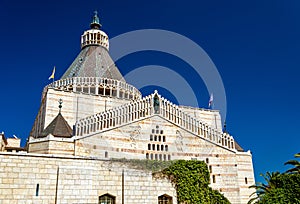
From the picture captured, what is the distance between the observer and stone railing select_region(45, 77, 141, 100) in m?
35.5

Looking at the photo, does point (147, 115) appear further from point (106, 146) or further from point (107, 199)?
point (107, 199)

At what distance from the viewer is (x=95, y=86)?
35781mm

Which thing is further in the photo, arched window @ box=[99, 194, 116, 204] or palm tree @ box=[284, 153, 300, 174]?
palm tree @ box=[284, 153, 300, 174]

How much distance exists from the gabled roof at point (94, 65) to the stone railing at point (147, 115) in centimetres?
1143

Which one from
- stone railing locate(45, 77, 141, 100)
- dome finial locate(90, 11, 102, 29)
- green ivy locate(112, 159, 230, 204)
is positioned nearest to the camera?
green ivy locate(112, 159, 230, 204)

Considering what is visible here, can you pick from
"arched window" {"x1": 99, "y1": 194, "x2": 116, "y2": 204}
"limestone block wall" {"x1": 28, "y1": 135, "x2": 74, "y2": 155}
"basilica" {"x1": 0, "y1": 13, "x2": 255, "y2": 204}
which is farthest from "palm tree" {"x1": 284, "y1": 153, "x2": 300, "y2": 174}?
"limestone block wall" {"x1": 28, "y1": 135, "x2": 74, "y2": 155}

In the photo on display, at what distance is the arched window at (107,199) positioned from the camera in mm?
19850

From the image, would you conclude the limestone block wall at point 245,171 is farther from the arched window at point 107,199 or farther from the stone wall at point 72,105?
the arched window at point 107,199

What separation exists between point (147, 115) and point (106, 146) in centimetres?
492

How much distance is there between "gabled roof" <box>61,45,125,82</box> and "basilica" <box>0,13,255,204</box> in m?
0.12

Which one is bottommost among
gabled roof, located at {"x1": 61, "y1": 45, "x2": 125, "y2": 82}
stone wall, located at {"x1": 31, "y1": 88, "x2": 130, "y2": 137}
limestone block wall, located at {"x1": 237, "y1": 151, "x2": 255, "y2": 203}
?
limestone block wall, located at {"x1": 237, "y1": 151, "x2": 255, "y2": 203}

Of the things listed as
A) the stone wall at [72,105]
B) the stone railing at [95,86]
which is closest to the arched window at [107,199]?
the stone wall at [72,105]

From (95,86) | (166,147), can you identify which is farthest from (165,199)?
(95,86)

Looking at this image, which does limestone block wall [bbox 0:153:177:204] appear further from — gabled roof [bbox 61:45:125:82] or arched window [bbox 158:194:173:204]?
gabled roof [bbox 61:45:125:82]
